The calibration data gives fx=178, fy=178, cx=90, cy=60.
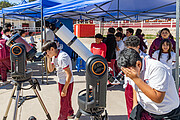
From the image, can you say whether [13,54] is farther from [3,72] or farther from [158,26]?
[158,26]

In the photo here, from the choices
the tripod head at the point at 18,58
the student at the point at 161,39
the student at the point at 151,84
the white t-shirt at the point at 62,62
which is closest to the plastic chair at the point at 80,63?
the student at the point at 161,39

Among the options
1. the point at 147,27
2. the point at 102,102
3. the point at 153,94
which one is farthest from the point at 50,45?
the point at 147,27

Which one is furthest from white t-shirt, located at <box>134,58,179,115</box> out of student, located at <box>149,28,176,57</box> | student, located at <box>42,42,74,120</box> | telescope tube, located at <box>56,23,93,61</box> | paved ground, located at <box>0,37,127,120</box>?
student, located at <box>149,28,176,57</box>

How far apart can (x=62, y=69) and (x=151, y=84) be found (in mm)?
1697

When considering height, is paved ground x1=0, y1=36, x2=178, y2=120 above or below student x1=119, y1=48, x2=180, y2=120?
below

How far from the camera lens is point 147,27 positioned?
25078mm

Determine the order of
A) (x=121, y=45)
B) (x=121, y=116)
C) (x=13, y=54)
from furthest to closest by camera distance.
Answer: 1. (x=121, y=45)
2. (x=121, y=116)
3. (x=13, y=54)

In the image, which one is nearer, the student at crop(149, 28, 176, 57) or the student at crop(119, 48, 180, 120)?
the student at crop(119, 48, 180, 120)

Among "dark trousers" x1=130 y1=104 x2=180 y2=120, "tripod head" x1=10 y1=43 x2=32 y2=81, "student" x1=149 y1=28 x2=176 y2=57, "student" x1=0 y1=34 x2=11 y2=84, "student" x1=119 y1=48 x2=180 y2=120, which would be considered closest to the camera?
"student" x1=119 y1=48 x2=180 y2=120

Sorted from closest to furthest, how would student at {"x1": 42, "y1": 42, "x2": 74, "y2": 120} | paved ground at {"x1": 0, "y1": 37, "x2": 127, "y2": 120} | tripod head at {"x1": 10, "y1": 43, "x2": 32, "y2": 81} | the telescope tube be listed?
the telescope tube
tripod head at {"x1": 10, "y1": 43, "x2": 32, "y2": 81}
student at {"x1": 42, "y1": 42, "x2": 74, "y2": 120}
paved ground at {"x1": 0, "y1": 37, "x2": 127, "y2": 120}

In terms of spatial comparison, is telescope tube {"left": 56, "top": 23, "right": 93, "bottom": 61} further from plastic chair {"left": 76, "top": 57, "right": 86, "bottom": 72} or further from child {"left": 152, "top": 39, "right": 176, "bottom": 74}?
plastic chair {"left": 76, "top": 57, "right": 86, "bottom": 72}

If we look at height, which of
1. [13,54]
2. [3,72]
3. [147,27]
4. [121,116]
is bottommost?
[121,116]

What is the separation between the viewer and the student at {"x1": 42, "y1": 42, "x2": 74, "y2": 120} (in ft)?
8.50

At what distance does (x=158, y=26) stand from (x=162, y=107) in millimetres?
25100
